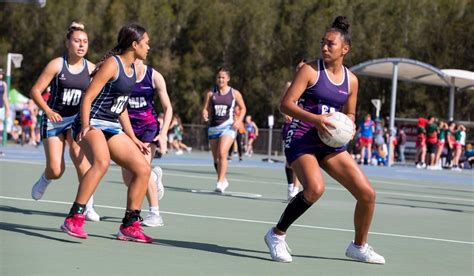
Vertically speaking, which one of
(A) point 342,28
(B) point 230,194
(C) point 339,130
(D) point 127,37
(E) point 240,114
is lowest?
(B) point 230,194

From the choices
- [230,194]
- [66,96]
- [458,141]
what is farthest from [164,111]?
[458,141]

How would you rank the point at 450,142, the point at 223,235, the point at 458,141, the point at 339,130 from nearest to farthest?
the point at 339,130
the point at 223,235
the point at 458,141
the point at 450,142

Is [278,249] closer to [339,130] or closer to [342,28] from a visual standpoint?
[339,130]

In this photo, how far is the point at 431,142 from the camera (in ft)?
119

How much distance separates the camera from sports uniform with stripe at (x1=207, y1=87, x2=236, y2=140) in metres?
17.1

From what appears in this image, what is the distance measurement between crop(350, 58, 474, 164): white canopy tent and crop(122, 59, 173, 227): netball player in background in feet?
77.9

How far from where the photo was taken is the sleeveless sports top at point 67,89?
1102 cm

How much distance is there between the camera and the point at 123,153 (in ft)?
31.2

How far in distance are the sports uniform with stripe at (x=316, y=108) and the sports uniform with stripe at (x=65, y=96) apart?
3033 mm

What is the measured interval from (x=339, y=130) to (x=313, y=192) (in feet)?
1.79

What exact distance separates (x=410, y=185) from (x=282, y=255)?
15114 millimetres

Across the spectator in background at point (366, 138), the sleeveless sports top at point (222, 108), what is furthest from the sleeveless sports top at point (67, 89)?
the spectator in background at point (366, 138)

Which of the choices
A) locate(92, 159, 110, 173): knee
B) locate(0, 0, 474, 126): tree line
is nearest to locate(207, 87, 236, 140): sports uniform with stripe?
locate(92, 159, 110, 173): knee

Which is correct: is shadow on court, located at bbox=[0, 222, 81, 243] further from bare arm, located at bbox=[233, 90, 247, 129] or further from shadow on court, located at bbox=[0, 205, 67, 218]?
bare arm, located at bbox=[233, 90, 247, 129]
